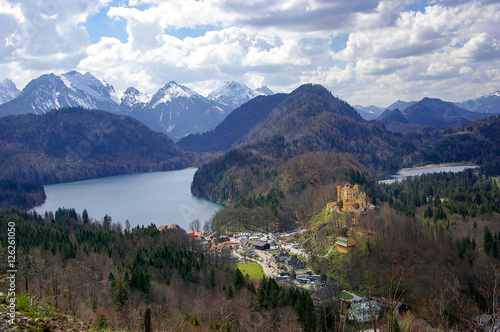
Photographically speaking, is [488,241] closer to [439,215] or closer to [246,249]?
Result: [439,215]

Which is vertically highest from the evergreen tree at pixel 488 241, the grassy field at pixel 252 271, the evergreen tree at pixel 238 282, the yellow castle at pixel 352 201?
the yellow castle at pixel 352 201

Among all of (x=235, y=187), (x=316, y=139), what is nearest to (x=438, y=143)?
(x=316, y=139)

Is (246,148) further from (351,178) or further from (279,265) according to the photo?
(279,265)

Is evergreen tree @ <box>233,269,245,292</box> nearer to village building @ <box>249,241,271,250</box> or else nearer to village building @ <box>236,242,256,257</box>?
village building @ <box>236,242,256,257</box>

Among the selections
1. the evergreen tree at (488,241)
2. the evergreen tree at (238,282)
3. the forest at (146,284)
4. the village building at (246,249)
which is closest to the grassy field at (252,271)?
the forest at (146,284)

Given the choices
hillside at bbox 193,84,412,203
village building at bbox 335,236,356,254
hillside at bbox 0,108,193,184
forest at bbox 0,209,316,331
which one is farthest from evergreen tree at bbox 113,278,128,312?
hillside at bbox 0,108,193,184

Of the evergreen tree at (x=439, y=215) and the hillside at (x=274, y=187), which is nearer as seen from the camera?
the evergreen tree at (x=439, y=215)

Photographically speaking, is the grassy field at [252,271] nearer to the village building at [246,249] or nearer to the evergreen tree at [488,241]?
the village building at [246,249]

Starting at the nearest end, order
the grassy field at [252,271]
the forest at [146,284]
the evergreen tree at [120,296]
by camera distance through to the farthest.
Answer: the forest at [146,284] < the evergreen tree at [120,296] < the grassy field at [252,271]
